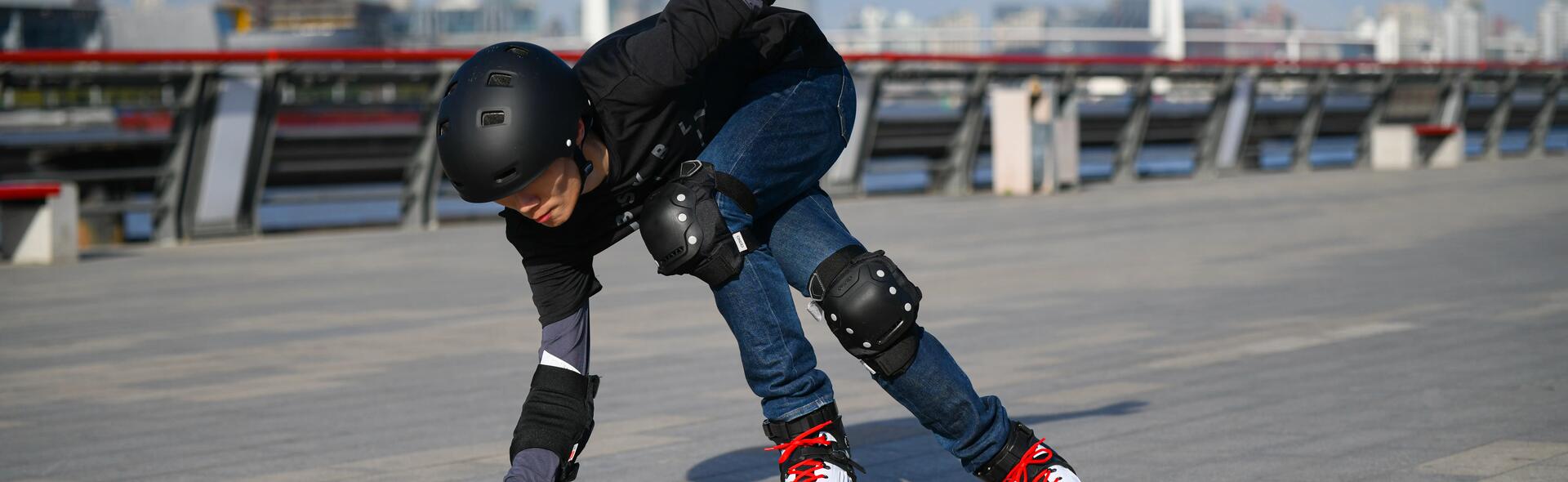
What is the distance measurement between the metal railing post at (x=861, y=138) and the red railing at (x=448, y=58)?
0.72 feet

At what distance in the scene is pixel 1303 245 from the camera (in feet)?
35.8

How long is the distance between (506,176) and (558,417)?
57 centimetres

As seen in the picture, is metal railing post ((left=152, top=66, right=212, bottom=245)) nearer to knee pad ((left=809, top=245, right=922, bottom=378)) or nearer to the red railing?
the red railing

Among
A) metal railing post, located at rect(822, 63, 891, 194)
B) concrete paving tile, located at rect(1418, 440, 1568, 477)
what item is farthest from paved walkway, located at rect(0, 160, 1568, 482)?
metal railing post, located at rect(822, 63, 891, 194)

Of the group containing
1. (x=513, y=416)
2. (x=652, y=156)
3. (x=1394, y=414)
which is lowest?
(x=513, y=416)

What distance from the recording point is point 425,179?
50.5 ft

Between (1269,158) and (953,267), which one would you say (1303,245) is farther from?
(1269,158)

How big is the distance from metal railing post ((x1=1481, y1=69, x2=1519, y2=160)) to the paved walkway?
619 inches

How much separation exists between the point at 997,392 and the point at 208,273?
291 inches

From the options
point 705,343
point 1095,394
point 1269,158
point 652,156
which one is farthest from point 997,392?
point 1269,158

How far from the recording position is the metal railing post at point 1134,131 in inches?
846

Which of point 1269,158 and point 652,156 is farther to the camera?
point 1269,158

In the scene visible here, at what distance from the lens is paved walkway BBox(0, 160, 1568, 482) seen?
436 centimetres

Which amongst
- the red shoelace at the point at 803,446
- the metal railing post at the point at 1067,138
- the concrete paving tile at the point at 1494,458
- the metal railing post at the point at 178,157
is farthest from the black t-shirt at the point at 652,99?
the metal railing post at the point at 1067,138
